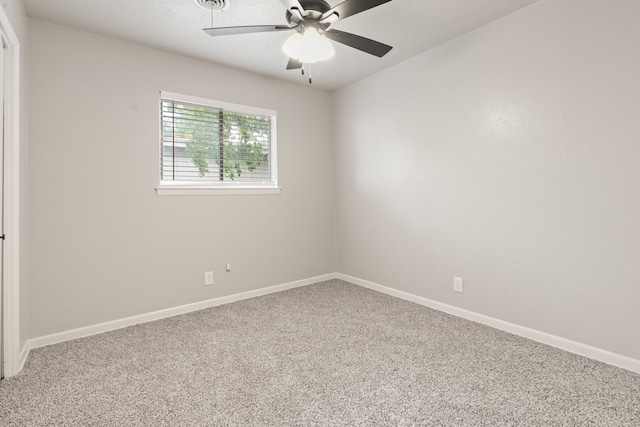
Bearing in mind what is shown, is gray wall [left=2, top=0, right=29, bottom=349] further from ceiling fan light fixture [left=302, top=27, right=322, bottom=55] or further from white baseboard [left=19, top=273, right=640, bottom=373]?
ceiling fan light fixture [left=302, top=27, right=322, bottom=55]

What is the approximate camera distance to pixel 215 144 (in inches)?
135

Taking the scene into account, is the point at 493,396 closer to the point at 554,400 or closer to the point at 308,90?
→ the point at 554,400

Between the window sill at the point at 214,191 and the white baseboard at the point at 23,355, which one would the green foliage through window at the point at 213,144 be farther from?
the white baseboard at the point at 23,355

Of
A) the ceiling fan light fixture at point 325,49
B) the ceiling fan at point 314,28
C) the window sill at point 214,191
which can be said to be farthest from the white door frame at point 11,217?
the ceiling fan light fixture at point 325,49

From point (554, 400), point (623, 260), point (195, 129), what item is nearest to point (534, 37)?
point (623, 260)

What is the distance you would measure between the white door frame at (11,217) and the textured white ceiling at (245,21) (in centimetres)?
60

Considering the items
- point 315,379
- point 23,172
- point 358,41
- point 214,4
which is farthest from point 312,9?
point 23,172

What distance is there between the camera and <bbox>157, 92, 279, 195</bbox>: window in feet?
10.3

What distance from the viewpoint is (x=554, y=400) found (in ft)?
5.70

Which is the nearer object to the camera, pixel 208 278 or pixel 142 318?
pixel 142 318

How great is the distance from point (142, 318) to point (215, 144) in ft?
5.88

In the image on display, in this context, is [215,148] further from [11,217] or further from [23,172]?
[11,217]

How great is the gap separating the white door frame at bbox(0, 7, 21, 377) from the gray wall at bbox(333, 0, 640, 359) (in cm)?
303

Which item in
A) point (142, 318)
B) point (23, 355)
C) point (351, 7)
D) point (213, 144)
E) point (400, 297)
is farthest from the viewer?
point (400, 297)
